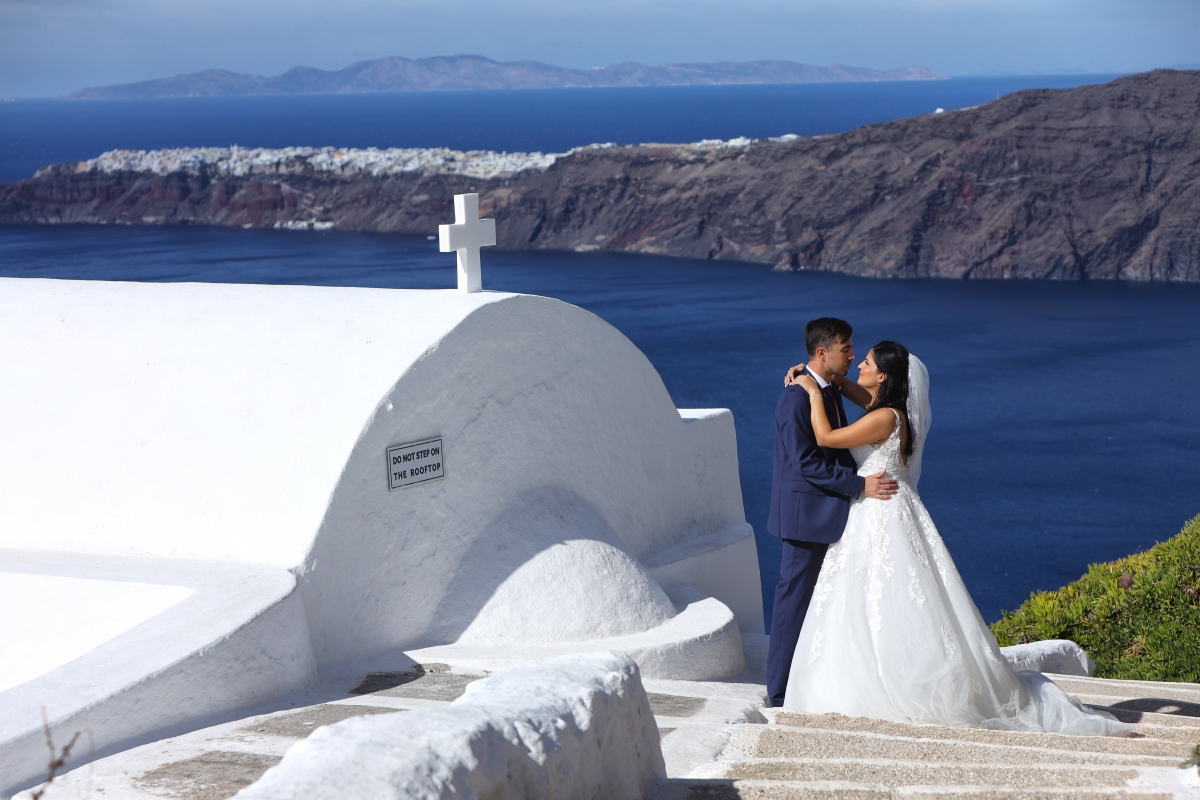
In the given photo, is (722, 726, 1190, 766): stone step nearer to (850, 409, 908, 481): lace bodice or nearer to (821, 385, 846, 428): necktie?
(850, 409, 908, 481): lace bodice

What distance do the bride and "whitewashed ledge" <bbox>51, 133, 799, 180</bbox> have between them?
54.6 m

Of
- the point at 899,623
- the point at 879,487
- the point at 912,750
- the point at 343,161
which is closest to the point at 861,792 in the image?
the point at 912,750

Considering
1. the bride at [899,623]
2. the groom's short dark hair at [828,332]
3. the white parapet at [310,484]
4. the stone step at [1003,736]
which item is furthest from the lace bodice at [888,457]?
the white parapet at [310,484]

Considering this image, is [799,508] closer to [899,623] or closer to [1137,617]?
[899,623]

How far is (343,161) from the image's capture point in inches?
2484

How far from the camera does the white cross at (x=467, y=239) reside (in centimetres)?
525

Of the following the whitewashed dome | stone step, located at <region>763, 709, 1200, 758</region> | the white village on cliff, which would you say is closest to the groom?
the white village on cliff

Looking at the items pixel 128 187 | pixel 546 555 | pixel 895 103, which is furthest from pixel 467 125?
pixel 546 555

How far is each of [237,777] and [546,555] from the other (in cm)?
219

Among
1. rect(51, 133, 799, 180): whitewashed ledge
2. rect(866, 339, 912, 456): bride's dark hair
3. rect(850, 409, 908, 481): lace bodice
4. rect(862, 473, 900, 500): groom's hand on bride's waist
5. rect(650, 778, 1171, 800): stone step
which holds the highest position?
rect(51, 133, 799, 180): whitewashed ledge

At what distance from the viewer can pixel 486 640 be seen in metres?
4.71

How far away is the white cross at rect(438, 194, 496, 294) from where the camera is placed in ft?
17.2

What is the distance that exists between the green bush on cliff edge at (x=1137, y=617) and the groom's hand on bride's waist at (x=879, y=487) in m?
2.99

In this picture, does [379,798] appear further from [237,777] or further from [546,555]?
[546,555]
